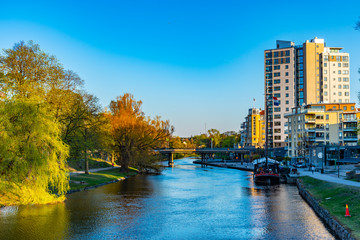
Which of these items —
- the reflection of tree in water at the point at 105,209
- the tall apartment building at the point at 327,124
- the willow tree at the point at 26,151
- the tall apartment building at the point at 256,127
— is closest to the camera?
the reflection of tree in water at the point at 105,209

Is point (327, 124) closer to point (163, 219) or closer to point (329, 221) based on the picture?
point (329, 221)

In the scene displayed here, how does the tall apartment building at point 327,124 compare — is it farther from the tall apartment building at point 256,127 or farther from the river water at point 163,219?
the river water at point 163,219

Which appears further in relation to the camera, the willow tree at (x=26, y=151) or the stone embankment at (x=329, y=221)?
the willow tree at (x=26, y=151)

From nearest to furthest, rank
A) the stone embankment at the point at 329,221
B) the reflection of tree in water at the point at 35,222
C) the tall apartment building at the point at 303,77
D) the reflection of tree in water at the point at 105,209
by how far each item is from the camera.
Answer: the stone embankment at the point at 329,221, the reflection of tree in water at the point at 35,222, the reflection of tree in water at the point at 105,209, the tall apartment building at the point at 303,77

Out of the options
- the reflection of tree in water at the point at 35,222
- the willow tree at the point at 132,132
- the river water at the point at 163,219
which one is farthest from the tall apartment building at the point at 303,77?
the reflection of tree in water at the point at 35,222

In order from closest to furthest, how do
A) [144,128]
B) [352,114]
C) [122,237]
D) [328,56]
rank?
[122,237], [144,128], [352,114], [328,56]

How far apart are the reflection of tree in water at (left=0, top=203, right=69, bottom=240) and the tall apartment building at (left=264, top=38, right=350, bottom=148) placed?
125058 mm

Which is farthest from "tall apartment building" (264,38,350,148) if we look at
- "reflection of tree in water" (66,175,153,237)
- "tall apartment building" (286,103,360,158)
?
"reflection of tree in water" (66,175,153,237)

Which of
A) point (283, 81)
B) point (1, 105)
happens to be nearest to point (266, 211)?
point (1, 105)

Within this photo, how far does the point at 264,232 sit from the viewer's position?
27.2 metres

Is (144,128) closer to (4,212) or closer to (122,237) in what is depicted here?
(4,212)

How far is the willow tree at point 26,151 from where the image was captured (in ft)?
109

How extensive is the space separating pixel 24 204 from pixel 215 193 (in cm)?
2644

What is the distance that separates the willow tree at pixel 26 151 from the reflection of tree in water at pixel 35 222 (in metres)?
1.33
